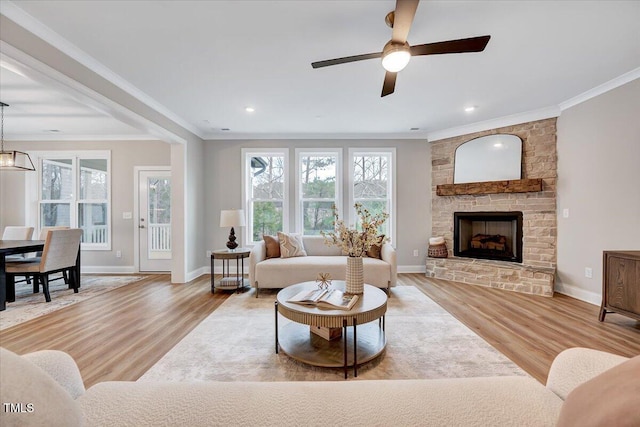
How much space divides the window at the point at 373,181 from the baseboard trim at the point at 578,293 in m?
2.54

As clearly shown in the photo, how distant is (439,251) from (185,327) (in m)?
4.06

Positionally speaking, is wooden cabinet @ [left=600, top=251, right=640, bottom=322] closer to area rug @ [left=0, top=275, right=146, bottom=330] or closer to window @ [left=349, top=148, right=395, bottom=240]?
window @ [left=349, top=148, right=395, bottom=240]

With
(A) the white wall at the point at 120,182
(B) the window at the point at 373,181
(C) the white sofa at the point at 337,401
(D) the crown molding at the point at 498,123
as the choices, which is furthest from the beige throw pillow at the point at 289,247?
(C) the white sofa at the point at 337,401

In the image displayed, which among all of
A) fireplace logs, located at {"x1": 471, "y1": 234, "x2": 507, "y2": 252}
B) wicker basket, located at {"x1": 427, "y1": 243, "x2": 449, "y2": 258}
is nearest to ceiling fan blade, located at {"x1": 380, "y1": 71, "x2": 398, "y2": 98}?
wicker basket, located at {"x1": 427, "y1": 243, "x2": 449, "y2": 258}

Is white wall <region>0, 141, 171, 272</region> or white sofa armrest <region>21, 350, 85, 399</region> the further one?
white wall <region>0, 141, 171, 272</region>

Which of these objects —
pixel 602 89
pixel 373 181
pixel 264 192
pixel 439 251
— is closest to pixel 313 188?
pixel 264 192

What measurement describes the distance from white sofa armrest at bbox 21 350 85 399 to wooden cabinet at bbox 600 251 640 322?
4138 mm

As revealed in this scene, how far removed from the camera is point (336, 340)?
92.4 inches

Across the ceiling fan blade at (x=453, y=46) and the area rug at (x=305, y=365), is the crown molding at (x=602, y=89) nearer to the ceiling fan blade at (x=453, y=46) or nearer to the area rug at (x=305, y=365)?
the ceiling fan blade at (x=453, y=46)

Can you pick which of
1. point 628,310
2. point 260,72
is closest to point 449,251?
point 628,310

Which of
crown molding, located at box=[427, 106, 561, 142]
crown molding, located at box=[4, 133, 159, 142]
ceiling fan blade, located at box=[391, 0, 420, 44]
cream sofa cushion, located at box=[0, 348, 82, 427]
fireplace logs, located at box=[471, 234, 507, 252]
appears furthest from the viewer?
crown molding, located at box=[4, 133, 159, 142]

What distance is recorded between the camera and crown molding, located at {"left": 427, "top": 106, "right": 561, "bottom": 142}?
3.98 m

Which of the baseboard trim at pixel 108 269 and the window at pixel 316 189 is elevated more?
the window at pixel 316 189

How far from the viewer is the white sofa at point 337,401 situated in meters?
0.81
